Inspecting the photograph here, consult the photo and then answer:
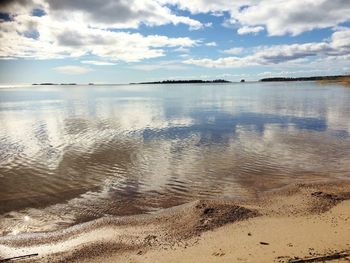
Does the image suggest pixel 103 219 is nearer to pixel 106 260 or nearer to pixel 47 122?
pixel 106 260

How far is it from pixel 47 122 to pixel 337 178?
32.5 m

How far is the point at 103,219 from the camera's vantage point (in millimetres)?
11461

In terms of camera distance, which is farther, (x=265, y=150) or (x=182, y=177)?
(x=265, y=150)

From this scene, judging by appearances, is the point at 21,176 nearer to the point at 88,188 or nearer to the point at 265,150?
the point at 88,188

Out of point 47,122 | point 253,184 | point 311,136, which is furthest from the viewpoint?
point 47,122

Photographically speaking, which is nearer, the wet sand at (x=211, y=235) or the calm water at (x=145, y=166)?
the wet sand at (x=211, y=235)

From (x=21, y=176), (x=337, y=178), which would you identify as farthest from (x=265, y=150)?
(x=21, y=176)

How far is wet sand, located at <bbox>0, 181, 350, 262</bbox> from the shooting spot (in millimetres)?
8562

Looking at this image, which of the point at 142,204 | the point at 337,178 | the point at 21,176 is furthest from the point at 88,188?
the point at 337,178

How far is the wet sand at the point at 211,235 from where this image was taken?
28.1ft

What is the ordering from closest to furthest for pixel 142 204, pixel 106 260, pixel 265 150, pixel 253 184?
pixel 106 260, pixel 142 204, pixel 253 184, pixel 265 150

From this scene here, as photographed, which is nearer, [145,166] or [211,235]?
[211,235]

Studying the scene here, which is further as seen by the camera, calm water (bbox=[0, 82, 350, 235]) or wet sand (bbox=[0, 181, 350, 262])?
calm water (bbox=[0, 82, 350, 235])

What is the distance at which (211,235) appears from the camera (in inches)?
380
